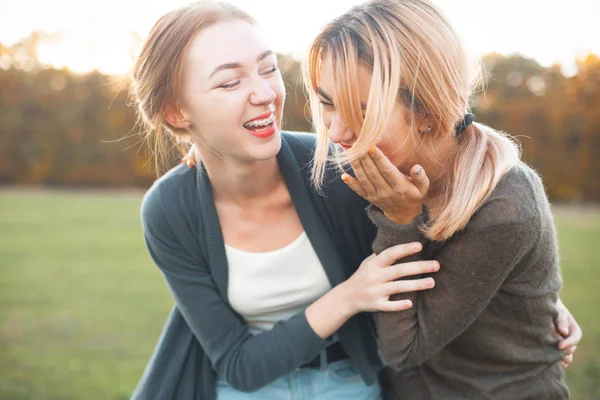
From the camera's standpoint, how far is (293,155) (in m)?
2.47

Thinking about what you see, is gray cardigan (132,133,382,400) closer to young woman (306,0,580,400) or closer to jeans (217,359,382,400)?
jeans (217,359,382,400)

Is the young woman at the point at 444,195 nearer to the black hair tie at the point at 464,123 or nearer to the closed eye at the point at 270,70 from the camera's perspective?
the black hair tie at the point at 464,123

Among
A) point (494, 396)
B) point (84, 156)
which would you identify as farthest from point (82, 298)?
point (84, 156)

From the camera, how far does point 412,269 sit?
1926 mm

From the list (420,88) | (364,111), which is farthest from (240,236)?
(420,88)

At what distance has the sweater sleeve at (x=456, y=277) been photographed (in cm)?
183

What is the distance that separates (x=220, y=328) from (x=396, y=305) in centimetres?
72

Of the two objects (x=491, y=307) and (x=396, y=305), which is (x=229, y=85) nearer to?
(x=396, y=305)

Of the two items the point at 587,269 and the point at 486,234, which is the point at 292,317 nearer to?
the point at 486,234

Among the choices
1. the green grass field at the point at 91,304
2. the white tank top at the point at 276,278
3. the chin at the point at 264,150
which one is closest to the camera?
the chin at the point at 264,150

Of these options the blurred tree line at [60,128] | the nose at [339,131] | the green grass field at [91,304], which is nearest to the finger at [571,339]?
the nose at [339,131]

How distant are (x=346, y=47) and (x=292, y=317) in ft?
3.25

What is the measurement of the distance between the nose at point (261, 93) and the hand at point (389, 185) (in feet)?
1.74

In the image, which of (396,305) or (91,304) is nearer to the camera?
(396,305)
